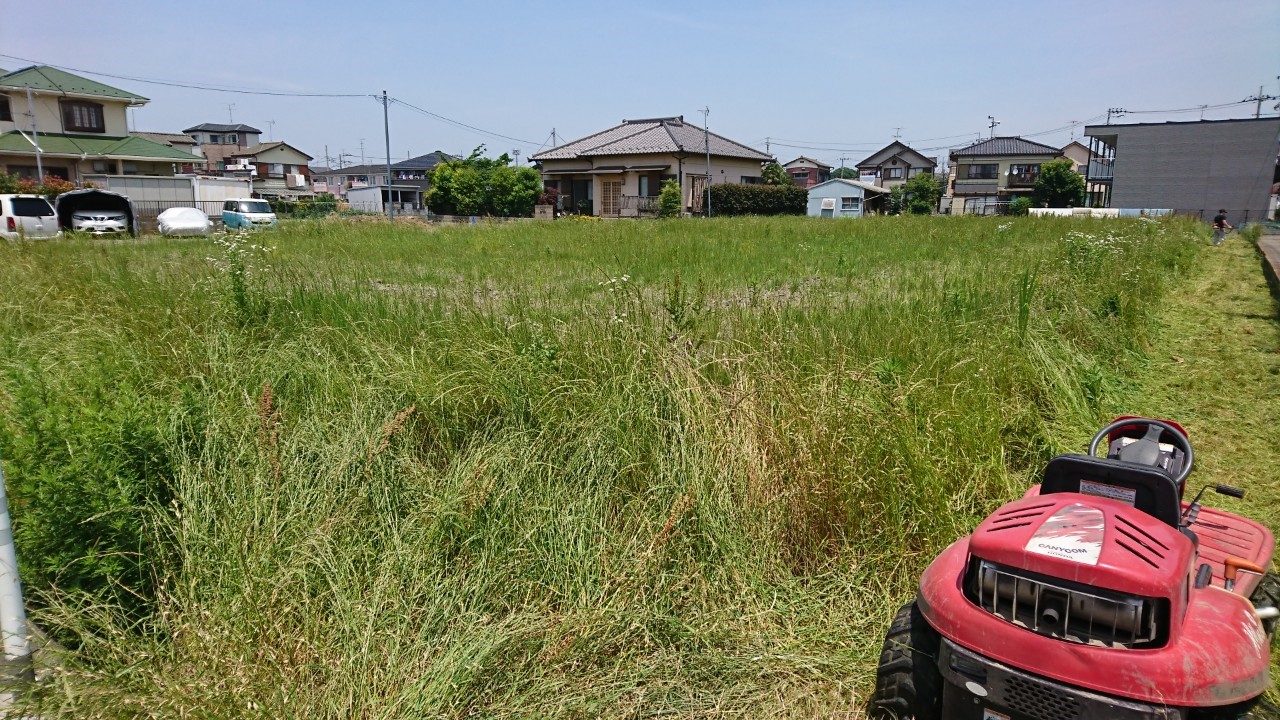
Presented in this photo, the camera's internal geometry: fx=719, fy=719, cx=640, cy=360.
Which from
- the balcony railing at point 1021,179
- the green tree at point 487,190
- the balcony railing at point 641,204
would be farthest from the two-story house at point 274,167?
the balcony railing at point 1021,179

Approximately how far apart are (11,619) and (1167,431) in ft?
10.6

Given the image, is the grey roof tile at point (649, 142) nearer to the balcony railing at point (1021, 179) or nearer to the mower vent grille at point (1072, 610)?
the balcony railing at point (1021, 179)

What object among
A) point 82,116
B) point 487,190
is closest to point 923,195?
point 487,190

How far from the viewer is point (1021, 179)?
4950 cm

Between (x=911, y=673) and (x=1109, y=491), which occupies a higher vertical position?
(x=1109, y=491)

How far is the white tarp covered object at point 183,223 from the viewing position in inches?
659

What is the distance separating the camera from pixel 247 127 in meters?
57.5

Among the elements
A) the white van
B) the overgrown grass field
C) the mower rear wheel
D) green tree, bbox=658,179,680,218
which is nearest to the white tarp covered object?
the white van

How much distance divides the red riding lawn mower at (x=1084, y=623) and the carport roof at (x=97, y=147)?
123ft

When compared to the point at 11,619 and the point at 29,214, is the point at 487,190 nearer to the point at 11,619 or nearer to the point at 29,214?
the point at 29,214

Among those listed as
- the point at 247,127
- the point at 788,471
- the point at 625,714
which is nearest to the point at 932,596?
the point at 625,714

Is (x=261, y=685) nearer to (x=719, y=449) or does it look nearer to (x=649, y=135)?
(x=719, y=449)

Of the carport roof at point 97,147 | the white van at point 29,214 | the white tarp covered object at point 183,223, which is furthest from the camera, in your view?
the carport roof at point 97,147

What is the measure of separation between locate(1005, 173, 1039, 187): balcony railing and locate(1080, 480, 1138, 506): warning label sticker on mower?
54393 mm
